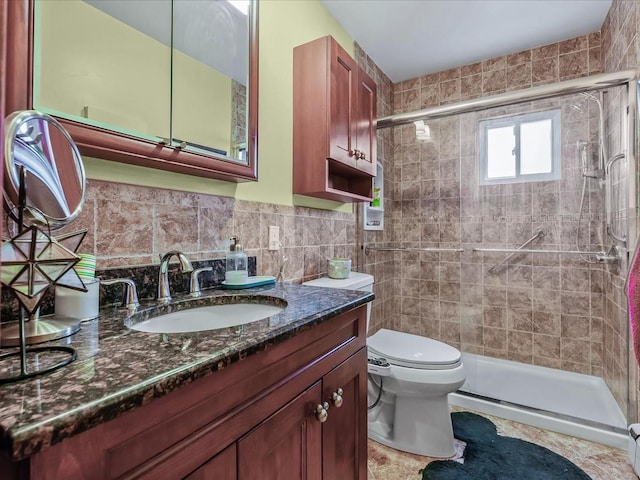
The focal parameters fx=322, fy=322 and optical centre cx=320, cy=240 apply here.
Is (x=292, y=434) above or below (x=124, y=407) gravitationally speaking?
below

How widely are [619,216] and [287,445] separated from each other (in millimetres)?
2182

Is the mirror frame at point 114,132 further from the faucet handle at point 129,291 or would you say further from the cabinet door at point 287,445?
the cabinet door at point 287,445

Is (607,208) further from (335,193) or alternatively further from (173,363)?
(173,363)

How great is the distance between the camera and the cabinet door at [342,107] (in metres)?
1.61

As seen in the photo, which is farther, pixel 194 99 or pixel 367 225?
pixel 367 225

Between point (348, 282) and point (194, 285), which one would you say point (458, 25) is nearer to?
point (348, 282)

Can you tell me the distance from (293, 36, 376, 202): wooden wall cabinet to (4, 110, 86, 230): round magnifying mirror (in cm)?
101

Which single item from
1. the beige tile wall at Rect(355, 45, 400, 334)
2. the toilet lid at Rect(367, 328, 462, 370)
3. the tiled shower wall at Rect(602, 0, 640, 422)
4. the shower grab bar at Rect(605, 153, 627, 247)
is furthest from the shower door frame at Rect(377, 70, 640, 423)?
the beige tile wall at Rect(355, 45, 400, 334)

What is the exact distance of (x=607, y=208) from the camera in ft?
6.63

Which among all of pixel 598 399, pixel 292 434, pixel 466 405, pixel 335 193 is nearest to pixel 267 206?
pixel 335 193

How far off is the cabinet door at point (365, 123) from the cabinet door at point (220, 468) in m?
1.53

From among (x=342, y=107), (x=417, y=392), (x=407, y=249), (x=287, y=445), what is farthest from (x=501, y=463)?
(x=342, y=107)

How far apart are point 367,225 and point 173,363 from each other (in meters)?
2.05

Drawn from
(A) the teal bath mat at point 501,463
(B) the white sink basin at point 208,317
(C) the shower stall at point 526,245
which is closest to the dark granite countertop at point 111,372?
(B) the white sink basin at point 208,317
